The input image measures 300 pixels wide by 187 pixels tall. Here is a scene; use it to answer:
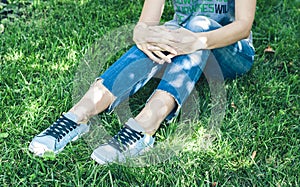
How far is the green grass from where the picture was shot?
218cm

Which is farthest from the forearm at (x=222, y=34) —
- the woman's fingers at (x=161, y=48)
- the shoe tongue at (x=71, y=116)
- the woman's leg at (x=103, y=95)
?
the shoe tongue at (x=71, y=116)

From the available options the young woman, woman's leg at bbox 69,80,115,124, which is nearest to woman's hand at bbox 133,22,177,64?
the young woman

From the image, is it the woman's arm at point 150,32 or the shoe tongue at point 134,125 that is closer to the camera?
the shoe tongue at point 134,125

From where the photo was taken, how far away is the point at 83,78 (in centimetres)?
279

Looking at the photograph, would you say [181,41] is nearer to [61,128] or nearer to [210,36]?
[210,36]

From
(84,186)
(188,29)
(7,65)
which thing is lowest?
(84,186)

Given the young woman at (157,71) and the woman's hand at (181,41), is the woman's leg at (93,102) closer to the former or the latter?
the young woman at (157,71)

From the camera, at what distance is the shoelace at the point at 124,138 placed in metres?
2.27

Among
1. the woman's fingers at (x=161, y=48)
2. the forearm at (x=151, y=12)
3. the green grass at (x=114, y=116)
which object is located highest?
the forearm at (x=151, y=12)

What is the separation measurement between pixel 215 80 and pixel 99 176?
966 millimetres

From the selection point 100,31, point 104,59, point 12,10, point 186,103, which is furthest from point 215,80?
point 12,10

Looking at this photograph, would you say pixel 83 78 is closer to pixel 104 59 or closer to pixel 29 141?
pixel 104 59

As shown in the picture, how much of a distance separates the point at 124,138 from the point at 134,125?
0.27 feet

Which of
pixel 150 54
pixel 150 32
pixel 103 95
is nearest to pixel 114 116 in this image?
pixel 103 95
